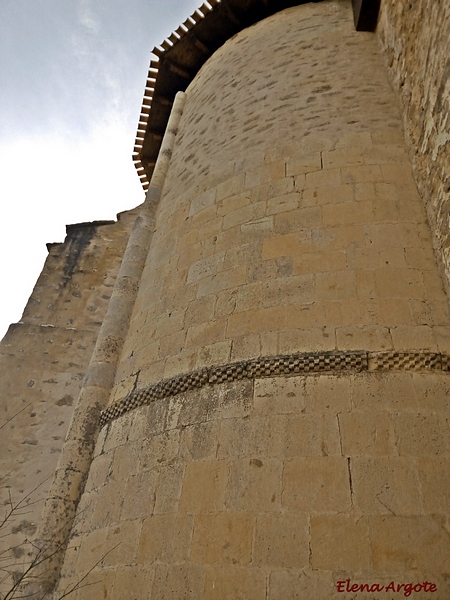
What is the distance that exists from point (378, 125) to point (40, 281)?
518 cm

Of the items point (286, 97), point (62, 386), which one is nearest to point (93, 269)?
point (62, 386)

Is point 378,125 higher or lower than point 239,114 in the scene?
lower

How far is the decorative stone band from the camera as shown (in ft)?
A: 8.93

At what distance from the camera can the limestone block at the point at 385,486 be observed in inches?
89.8

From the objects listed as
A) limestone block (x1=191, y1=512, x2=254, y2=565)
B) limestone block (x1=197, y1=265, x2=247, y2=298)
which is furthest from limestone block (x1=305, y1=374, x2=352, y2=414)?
limestone block (x1=197, y1=265, x2=247, y2=298)

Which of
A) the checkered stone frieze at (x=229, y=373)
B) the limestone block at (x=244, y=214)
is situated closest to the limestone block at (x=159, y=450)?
the checkered stone frieze at (x=229, y=373)

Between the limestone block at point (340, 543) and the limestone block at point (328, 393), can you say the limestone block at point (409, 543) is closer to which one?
the limestone block at point (340, 543)

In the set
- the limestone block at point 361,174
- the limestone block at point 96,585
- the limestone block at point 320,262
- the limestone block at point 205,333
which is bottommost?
the limestone block at point 96,585

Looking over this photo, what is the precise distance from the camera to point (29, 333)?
20.8ft

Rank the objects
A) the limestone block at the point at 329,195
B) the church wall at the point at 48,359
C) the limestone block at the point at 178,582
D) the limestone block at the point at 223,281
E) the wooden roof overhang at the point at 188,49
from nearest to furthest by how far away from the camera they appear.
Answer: the limestone block at the point at 178,582 → the limestone block at the point at 223,281 → the limestone block at the point at 329,195 → the church wall at the point at 48,359 → the wooden roof overhang at the point at 188,49

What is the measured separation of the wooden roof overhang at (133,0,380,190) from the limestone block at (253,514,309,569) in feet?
19.4

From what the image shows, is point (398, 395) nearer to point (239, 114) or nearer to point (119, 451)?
point (119, 451)

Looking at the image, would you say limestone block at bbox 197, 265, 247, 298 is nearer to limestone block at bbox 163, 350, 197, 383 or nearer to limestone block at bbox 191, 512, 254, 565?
limestone block at bbox 163, 350, 197, 383

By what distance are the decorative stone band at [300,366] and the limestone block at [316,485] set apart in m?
0.56
